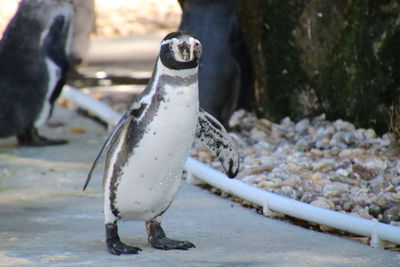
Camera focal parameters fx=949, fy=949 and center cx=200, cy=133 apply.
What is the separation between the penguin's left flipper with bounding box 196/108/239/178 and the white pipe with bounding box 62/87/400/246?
563 millimetres

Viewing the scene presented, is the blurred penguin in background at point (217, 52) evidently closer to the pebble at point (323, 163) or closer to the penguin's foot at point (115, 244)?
the pebble at point (323, 163)

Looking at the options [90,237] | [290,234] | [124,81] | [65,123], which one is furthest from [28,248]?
[124,81]

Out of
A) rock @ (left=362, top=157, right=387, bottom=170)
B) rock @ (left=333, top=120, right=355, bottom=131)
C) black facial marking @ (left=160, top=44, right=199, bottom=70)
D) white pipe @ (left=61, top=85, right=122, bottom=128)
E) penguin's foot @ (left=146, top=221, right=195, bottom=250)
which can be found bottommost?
penguin's foot @ (left=146, top=221, right=195, bottom=250)

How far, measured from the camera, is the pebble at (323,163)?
5.30 metres

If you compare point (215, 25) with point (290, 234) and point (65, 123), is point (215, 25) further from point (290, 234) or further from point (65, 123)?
point (290, 234)

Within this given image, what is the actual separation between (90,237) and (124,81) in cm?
579

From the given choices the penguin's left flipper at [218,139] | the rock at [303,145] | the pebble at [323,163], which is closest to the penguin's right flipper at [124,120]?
the penguin's left flipper at [218,139]

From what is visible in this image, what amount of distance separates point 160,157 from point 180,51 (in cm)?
50

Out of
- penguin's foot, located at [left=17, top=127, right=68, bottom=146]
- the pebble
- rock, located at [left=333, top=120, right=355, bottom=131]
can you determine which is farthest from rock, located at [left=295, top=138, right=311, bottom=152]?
penguin's foot, located at [left=17, top=127, right=68, bottom=146]

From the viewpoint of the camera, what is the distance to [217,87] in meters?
7.13

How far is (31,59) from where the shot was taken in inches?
272

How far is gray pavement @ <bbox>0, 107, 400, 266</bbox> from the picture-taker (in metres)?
4.35

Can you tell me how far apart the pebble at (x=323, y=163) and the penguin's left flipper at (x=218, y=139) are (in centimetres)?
80

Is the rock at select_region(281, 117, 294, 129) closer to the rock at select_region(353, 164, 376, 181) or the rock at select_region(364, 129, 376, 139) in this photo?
the rock at select_region(364, 129, 376, 139)
